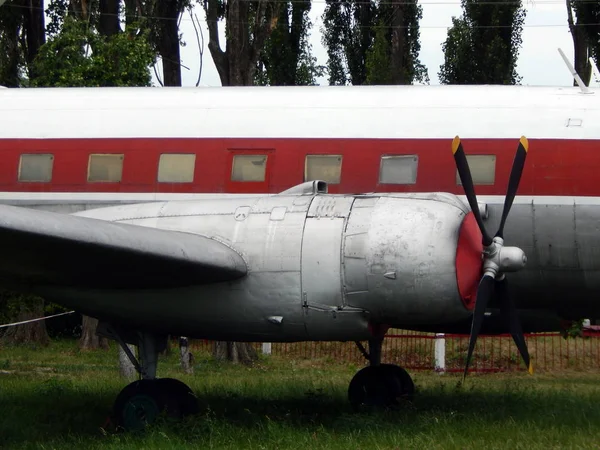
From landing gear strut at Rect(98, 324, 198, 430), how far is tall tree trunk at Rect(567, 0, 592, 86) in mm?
23910

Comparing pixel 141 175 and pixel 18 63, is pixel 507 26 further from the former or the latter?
pixel 141 175

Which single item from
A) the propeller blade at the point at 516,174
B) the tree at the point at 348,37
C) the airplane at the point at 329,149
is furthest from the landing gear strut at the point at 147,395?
the tree at the point at 348,37

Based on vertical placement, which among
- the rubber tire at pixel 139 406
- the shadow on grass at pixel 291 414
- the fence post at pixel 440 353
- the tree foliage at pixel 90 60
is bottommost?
the fence post at pixel 440 353

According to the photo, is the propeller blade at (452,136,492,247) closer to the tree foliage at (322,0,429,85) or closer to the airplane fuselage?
the airplane fuselage

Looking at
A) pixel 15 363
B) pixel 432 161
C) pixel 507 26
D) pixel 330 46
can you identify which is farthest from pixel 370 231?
pixel 330 46

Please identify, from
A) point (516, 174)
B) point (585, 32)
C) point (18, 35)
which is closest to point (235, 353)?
point (516, 174)

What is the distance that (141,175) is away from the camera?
37.6 ft

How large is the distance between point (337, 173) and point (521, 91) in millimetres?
2380

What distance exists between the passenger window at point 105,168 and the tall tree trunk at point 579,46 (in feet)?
73.9

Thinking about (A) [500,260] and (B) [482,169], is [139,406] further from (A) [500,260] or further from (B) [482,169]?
(B) [482,169]

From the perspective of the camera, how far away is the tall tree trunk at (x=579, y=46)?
1209 inches

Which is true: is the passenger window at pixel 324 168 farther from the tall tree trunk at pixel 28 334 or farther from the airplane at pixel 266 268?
the tall tree trunk at pixel 28 334

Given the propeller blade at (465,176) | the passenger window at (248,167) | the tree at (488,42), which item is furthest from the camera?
the tree at (488,42)

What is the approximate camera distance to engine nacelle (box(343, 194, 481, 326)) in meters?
8.76
